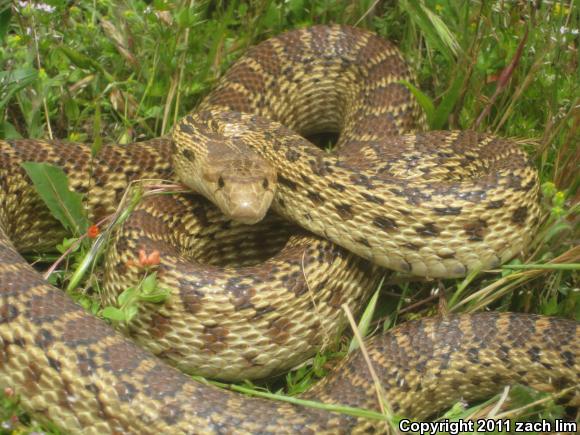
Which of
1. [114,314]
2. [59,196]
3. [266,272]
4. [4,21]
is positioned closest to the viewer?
[114,314]

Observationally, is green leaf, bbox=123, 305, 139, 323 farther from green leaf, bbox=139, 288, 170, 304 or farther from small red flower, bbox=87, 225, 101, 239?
small red flower, bbox=87, 225, 101, 239

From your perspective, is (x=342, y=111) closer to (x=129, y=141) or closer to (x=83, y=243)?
(x=129, y=141)

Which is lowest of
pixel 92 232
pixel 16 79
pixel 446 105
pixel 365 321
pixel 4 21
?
pixel 365 321

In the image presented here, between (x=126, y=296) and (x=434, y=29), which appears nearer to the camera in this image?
(x=126, y=296)

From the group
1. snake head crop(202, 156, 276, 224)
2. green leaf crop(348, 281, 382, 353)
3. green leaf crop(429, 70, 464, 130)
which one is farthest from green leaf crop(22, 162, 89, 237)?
green leaf crop(429, 70, 464, 130)

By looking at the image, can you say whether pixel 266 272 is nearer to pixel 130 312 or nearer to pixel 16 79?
pixel 130 312

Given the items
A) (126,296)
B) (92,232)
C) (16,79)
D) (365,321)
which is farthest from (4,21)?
(365,321)

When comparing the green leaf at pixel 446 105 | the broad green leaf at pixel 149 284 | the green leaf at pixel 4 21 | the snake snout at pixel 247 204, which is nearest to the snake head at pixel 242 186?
the snake snout at pixel 247 204

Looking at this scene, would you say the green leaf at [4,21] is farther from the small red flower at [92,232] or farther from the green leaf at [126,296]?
the green leaf at [126,296]
